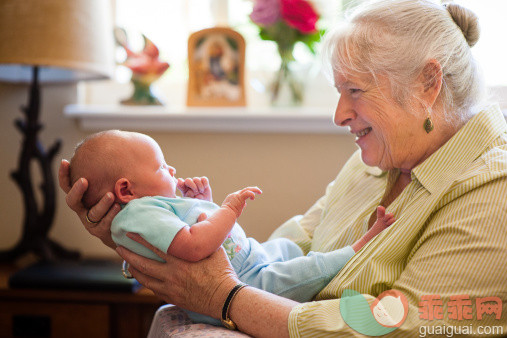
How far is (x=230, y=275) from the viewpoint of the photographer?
1.10 metres

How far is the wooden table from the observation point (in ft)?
6.39

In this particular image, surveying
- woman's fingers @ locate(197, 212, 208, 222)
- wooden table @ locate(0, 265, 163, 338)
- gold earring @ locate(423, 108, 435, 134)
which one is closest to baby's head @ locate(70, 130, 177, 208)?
woman's fingers @ locate(197, 212, 208, 222)

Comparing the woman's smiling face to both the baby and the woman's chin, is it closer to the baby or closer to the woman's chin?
the woman's chin

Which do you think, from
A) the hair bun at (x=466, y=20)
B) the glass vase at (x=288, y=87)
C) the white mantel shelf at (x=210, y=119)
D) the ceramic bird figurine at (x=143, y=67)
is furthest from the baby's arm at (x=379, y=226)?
the ceramic bird figurine at (x=143, y=67)

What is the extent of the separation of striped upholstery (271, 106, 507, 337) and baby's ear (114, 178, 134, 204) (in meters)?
0.43

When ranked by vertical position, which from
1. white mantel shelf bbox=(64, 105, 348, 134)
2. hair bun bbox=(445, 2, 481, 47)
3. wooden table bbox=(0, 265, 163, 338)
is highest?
hair bun bbox=(445, 2, 481, 47)

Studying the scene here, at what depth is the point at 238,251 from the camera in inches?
46.1

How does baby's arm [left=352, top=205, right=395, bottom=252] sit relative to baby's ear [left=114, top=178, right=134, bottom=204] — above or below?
below

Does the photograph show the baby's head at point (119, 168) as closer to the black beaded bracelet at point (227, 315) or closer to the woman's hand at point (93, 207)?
the woman's hand at point (93, 207)

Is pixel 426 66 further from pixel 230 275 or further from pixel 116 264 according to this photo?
pixel 116 264

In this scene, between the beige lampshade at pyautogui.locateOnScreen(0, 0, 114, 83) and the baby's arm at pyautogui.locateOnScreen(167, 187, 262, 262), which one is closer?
the baby's arm at pyautogui.locateOnScreen(167, 187, 262, 262)

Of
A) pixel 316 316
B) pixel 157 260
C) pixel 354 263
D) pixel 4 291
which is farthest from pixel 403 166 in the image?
pixel 4 291

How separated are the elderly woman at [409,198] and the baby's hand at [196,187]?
0.21m

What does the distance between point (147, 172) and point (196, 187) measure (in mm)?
157
